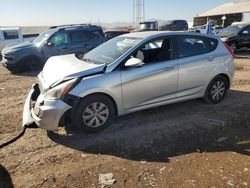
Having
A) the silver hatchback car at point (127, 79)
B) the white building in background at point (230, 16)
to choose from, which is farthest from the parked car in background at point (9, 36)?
the white building in background at point (230, 16)

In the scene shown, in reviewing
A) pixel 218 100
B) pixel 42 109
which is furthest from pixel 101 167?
pixel 218 100

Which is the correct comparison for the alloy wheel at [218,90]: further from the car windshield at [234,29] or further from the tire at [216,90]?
the car windshield at [234,29]

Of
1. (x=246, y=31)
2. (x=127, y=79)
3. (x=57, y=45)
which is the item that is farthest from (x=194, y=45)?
(x=246, y=31)

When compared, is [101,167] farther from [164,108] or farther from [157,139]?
[164,108]

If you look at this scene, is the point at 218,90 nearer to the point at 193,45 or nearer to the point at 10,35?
the point at 193,45

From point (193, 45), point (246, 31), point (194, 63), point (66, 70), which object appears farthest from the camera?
point (246, 31)

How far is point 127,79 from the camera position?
505 cm

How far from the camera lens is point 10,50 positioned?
11.3m

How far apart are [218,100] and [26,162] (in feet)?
14.2

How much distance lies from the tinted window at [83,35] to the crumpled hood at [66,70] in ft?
21.2

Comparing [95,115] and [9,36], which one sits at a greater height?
[9,36]

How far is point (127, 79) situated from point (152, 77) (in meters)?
0.54

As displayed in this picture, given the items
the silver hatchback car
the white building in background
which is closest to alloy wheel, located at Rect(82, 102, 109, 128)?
the silver hatchback car

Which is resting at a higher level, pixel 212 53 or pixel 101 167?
pixel 212 53
